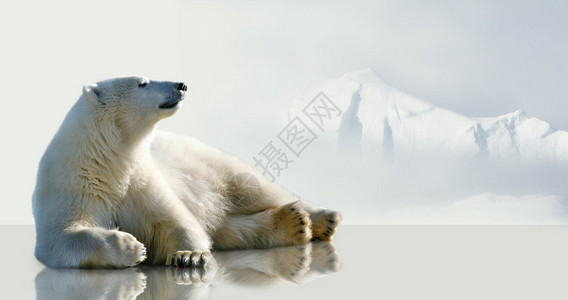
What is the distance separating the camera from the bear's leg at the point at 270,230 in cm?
423

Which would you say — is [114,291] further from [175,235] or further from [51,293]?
[175,235]

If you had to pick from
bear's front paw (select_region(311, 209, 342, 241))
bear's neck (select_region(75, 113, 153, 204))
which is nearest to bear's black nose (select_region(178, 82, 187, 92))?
bear's neck (select_region(75, 113, 153, 204))

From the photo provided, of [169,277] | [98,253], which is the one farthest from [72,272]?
[169,277]

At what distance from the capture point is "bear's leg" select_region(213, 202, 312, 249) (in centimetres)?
423

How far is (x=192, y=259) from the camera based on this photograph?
344 cm

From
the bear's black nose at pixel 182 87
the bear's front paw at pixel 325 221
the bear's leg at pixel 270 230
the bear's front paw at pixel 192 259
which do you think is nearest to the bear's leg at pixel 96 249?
the bear's front paw at pixel 192 259

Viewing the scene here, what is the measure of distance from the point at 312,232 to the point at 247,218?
0.39 metres

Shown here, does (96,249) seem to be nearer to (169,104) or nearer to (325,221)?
(169,104)

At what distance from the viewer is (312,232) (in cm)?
443

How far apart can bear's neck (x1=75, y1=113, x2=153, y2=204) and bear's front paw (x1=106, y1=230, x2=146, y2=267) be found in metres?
0.31

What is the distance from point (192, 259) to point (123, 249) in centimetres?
32

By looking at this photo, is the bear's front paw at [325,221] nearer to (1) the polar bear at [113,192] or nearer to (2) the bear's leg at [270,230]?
(2) the bear's leg at [270,230]

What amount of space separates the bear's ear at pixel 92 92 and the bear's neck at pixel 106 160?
0.35ft

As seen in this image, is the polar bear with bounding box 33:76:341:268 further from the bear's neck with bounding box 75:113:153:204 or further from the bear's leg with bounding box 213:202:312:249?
the bear's leg with bounding box 213:202:312:249
